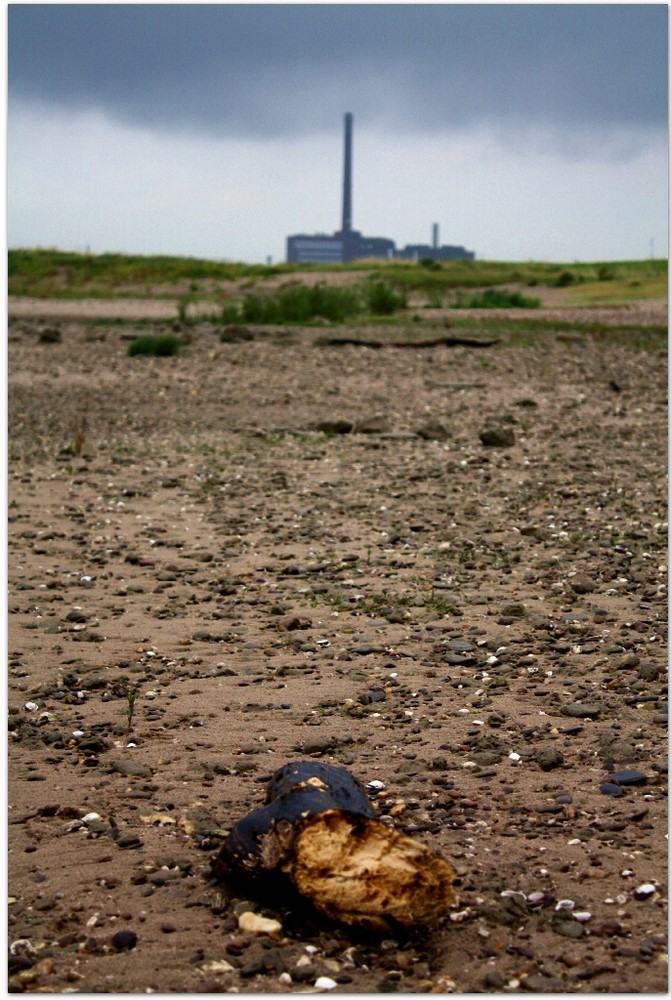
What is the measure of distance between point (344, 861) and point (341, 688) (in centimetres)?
206

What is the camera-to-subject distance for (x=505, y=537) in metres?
8.05

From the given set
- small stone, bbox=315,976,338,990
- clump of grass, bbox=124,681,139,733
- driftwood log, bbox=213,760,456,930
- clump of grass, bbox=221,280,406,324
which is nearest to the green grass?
clump of grass, bbox=221,280,406,324

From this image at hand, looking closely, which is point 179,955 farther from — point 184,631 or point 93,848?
point 184,631

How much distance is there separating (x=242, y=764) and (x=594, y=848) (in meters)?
1.37

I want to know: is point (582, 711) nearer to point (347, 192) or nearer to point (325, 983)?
point (325, 983)

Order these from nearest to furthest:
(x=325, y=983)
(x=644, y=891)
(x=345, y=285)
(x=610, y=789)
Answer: (x=325, y=983) → (x=644, y=891) → (x=610, y=789) → (x=345, y=285)

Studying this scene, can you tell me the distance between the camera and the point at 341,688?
5336mm

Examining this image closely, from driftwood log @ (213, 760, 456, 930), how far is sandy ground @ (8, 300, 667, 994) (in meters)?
0.08

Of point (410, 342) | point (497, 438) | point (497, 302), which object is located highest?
point (497, 302)

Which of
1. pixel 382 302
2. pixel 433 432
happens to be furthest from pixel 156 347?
pixel 382 302

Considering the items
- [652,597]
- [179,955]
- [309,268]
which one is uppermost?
[309,268]

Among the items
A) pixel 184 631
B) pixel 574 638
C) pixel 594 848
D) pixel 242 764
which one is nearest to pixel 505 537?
pixel 574 638

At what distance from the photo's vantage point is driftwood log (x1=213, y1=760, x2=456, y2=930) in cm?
324

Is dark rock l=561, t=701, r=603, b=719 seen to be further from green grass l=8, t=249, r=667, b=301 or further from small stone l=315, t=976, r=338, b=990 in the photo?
green grass l=8, t=249, r=667, b=301
